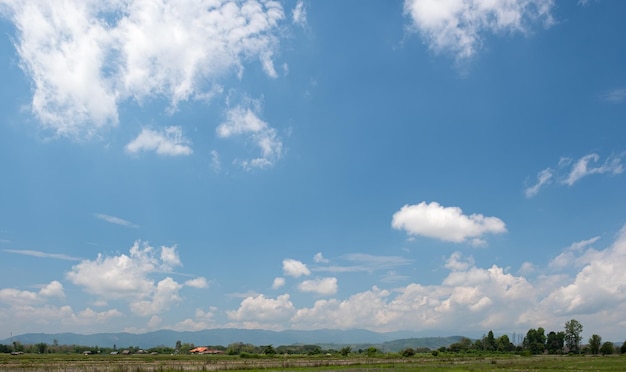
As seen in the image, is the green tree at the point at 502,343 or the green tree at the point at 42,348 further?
the green tree at the point at 502,343

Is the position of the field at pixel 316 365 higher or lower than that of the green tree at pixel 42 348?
higher

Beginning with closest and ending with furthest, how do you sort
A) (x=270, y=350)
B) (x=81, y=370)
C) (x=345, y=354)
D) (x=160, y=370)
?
(x=81, y=370)
(x=160, y=370)
(x=345, y=354)
(x=270, y=350)

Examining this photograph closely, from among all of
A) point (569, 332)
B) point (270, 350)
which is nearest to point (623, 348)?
point (569, 332)

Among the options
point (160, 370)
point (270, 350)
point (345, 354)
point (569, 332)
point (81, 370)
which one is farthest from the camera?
point (569, 332)

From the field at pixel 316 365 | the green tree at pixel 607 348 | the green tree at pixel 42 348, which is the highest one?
the field at pixel 316 365

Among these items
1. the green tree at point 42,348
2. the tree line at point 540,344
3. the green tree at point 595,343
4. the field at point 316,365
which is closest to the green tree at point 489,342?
the tree line at point 540,344

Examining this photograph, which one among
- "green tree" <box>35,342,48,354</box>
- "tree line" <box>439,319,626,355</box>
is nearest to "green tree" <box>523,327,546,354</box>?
"tree line" <box>439,319,626,355</box>

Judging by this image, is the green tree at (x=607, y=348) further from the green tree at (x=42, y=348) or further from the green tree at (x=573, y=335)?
the green tree at (x=42, y=348)

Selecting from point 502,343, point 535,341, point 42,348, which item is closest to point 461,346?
point 502,343

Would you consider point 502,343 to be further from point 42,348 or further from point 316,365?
point 42,348

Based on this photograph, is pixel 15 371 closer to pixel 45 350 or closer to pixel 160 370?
pixel 160 370

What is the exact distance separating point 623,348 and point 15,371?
143 metres

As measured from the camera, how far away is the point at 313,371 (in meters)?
50.0

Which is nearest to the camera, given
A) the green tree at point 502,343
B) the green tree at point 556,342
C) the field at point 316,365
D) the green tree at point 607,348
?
the field at point 316,365
